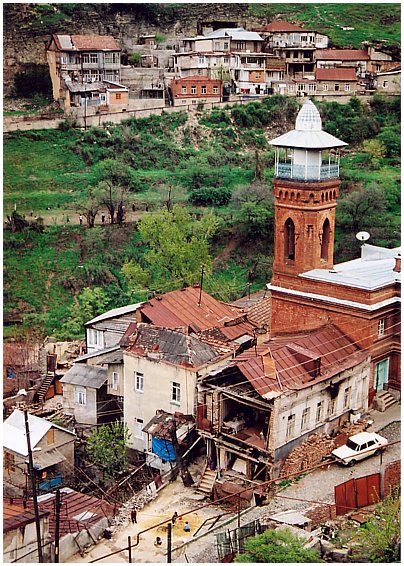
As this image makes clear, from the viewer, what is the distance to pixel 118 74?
43906 millimetres

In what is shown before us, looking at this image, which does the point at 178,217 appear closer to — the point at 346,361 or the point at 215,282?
the point at 215,282

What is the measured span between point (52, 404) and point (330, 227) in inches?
310

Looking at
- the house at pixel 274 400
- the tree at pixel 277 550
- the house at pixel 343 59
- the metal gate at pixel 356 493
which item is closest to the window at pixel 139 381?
the house at pixel 274 400

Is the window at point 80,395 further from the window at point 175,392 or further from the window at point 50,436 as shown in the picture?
the window at point 175,392

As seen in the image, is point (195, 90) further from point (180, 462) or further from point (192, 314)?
point (180, 462)

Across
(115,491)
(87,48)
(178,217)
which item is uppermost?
(87,48)

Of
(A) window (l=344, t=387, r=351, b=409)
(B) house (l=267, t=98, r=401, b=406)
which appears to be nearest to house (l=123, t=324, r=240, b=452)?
(B) house (l=267, t=98, r=401, b=406)

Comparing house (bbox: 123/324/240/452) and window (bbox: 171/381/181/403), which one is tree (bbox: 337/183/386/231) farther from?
window (bbox: 171/381/181/403)

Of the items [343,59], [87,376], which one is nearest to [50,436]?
[87,376]

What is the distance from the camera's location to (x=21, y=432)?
17.5m

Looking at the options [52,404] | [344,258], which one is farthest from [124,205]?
[52,404]

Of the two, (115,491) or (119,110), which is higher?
(119,110)

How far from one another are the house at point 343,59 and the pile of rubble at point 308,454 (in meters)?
32.0

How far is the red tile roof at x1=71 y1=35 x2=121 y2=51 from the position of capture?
43188 millimetres
